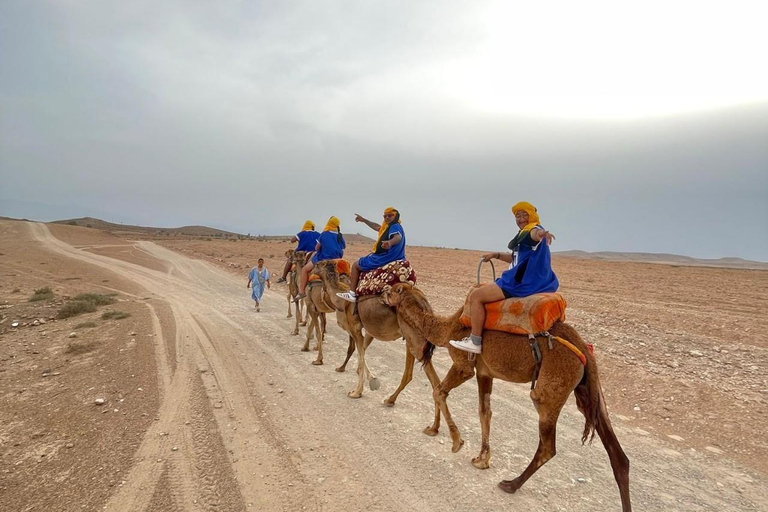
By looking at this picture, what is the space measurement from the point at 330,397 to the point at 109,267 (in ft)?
79.9

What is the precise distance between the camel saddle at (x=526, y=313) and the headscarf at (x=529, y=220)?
2.09ft

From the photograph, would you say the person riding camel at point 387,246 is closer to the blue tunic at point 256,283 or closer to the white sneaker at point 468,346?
the white sneaker at point 468,346

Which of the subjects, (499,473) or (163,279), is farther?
(163,279)

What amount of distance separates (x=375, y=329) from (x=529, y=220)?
317cm

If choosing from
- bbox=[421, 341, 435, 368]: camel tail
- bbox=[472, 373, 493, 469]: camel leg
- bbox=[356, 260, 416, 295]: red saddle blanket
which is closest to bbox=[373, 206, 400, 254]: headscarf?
bbox=[356, 260, 416, 295]: red saddle blanket

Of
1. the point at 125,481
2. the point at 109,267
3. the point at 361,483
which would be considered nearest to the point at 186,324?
the point at 125,481

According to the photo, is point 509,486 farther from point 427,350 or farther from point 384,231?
point 384,231

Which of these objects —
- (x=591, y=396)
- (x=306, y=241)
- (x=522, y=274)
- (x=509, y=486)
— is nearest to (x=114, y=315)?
(x=306, y=241)

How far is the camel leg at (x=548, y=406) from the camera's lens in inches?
161

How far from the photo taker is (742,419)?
634 cm

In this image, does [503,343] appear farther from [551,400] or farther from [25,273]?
[25,273]

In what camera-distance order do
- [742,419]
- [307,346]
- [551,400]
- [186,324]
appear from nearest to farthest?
1. [551,400]
2. [742,419]
3. [307,346]
4. [186,324]

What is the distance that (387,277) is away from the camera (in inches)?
261

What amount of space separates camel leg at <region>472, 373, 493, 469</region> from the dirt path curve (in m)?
0.14
